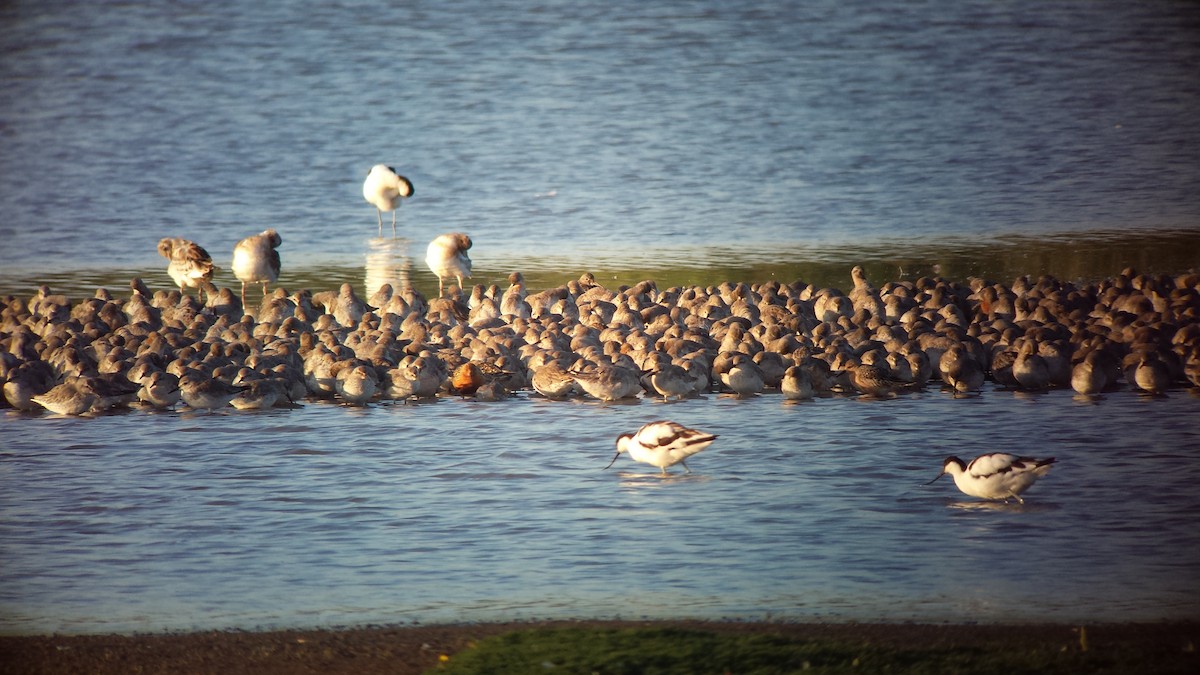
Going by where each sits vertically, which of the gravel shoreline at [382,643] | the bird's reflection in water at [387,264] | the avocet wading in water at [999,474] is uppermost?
the bird's reflection in water at [387,264]

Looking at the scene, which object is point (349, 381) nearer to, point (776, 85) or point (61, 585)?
point (61, 585)

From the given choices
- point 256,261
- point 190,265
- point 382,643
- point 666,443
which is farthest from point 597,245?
point 382,643

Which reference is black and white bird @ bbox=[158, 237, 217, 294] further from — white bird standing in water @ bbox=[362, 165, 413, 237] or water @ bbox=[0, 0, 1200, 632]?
white bird standing in water @ bbox=[362, 165, 413, 237]

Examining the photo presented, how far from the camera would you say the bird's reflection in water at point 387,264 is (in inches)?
851

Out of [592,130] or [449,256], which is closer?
[449,256]

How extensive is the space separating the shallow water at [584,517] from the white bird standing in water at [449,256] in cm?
562

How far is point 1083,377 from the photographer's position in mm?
15172

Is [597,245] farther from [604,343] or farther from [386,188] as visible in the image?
[604,343]

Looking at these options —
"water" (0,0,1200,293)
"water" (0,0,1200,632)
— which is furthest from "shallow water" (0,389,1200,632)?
"water" (0,0,1200,293)

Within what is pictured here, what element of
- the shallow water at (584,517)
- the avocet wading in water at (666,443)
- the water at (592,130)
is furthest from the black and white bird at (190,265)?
the avocet wading in water at (666,443)

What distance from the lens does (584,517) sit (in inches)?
438

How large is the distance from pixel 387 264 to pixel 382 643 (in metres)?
15.6

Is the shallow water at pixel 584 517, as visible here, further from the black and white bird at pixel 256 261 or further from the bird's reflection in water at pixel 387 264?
the bird's reflection in water at pixel 387 264

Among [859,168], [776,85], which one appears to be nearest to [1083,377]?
[859,168]
